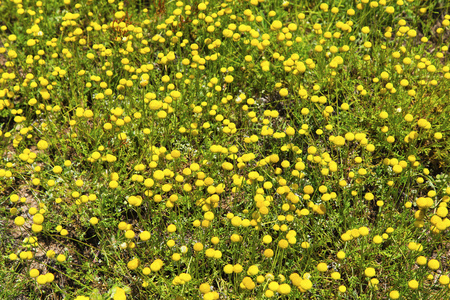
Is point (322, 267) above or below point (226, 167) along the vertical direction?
below

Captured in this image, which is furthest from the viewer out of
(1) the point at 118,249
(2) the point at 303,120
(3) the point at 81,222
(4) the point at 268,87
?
(4) the point at 268,87

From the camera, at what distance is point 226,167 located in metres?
2.96

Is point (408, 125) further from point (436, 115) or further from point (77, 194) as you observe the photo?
point (77, 194)

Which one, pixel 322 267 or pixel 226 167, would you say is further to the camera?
pixel 226 167

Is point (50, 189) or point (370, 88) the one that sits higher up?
point (370, 88)

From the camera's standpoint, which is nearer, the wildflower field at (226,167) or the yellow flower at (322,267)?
the yellow flower at (322,267)

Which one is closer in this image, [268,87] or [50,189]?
[50,189]

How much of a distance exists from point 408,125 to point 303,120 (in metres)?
1.02

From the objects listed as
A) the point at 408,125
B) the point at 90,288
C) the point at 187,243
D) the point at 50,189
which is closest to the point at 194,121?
the point at 187,243

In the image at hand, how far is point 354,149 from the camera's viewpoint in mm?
3758

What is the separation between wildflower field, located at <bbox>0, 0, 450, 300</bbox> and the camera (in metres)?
2.90

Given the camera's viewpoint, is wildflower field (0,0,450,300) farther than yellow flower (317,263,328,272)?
Yes

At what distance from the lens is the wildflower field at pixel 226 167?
9.53 ft

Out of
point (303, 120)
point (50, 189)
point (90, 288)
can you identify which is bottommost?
point (90, 288)
